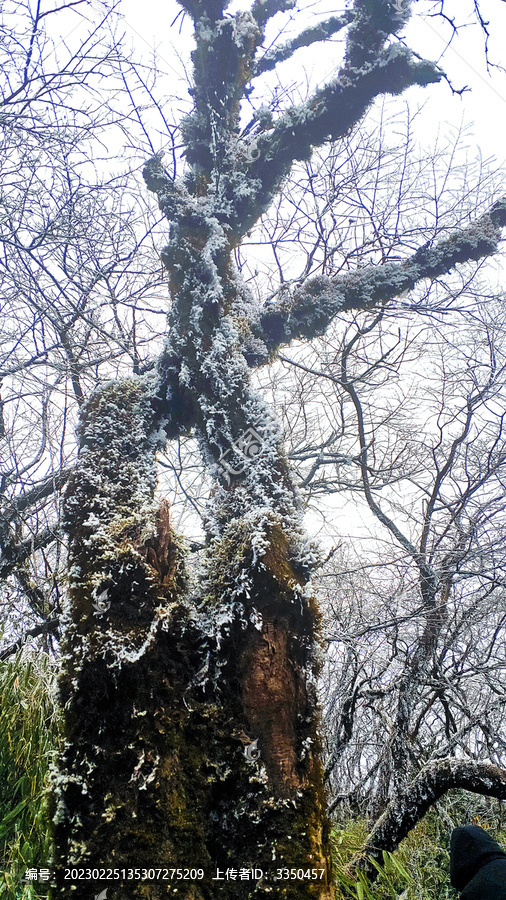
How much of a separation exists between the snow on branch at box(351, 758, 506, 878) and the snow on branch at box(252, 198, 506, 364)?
2547mm

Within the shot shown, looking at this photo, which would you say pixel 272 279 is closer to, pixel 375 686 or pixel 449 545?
pixel 449 545

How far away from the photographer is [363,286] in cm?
314

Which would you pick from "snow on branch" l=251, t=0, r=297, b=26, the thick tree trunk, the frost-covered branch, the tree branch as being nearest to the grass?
the tree branch

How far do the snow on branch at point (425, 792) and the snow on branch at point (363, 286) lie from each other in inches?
100

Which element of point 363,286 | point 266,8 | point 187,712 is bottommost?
point 187,712

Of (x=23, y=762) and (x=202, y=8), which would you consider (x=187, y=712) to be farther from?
(x=202, y=8)

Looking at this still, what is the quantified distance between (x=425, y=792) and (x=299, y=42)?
17.1 ft

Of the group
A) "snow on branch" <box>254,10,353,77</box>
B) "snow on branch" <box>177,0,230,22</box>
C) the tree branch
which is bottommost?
A: the tree branch

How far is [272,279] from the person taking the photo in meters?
5.51

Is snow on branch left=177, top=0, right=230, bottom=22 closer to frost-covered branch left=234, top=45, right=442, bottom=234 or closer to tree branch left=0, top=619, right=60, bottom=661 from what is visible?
frost-covered branch left=234, top=45, right=442, bottom=234

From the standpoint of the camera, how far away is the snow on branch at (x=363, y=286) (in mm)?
3104

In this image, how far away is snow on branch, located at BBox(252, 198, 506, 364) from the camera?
3104 mm

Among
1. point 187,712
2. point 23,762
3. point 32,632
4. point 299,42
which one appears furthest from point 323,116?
point 23,762

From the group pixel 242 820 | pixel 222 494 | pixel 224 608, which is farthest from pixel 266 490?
pixel 242 820
